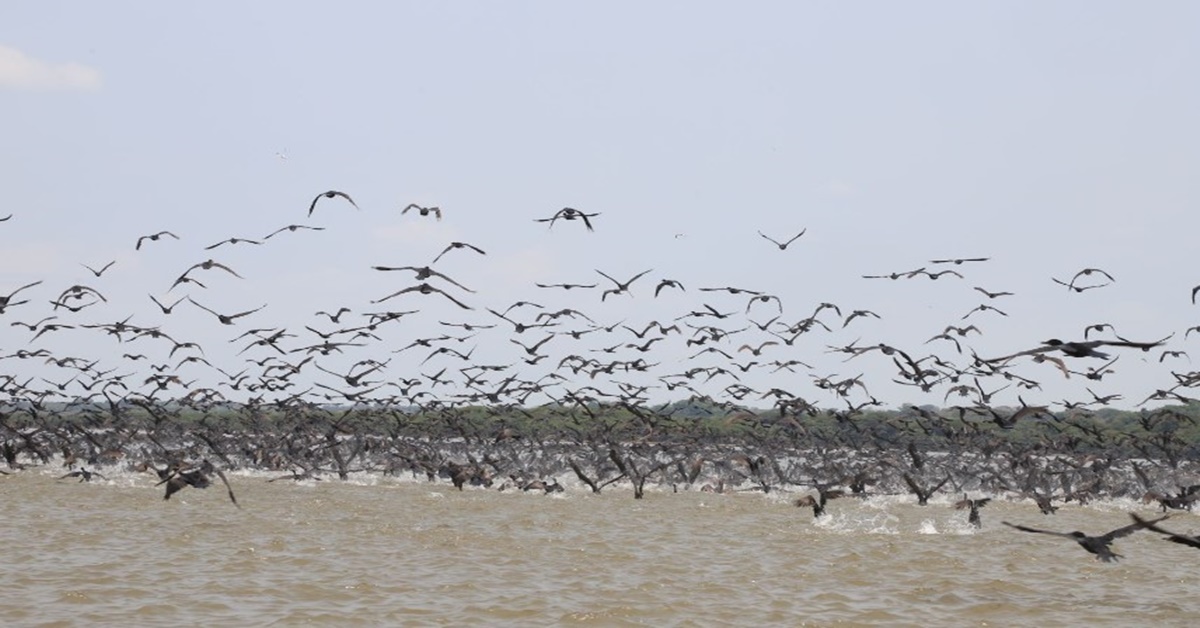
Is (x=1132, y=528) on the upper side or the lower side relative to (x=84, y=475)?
lower

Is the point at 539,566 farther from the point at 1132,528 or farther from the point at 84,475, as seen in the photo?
the point at 84,475

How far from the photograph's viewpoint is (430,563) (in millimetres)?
16469

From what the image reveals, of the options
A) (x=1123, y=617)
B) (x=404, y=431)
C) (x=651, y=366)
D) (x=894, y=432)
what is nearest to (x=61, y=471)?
(x=651, y=366)

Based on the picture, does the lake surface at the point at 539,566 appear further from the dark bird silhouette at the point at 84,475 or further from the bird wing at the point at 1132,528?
the bird wing at the point at 1132,528

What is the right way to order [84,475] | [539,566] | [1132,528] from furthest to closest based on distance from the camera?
[84,475] < [539,566] < [1132,528]

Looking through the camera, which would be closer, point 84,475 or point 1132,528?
point 1132,528

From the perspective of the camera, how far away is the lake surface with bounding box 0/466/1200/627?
12.9 m

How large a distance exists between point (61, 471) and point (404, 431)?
22.1 m

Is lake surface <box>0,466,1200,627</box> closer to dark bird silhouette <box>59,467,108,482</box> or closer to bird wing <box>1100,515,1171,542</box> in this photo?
dark bird silhouette <box>59,467,108,482</box>

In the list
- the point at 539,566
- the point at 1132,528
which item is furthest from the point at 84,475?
the point at 1132,528

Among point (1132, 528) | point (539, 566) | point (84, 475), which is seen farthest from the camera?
point (84, 475)

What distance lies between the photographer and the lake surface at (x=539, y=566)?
1294 centimetres

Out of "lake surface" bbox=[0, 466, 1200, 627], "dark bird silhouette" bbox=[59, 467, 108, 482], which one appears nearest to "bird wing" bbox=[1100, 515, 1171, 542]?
"lake surface" bbox=[0, 466, 1200, 627]

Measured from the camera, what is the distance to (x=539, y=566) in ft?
54.4
